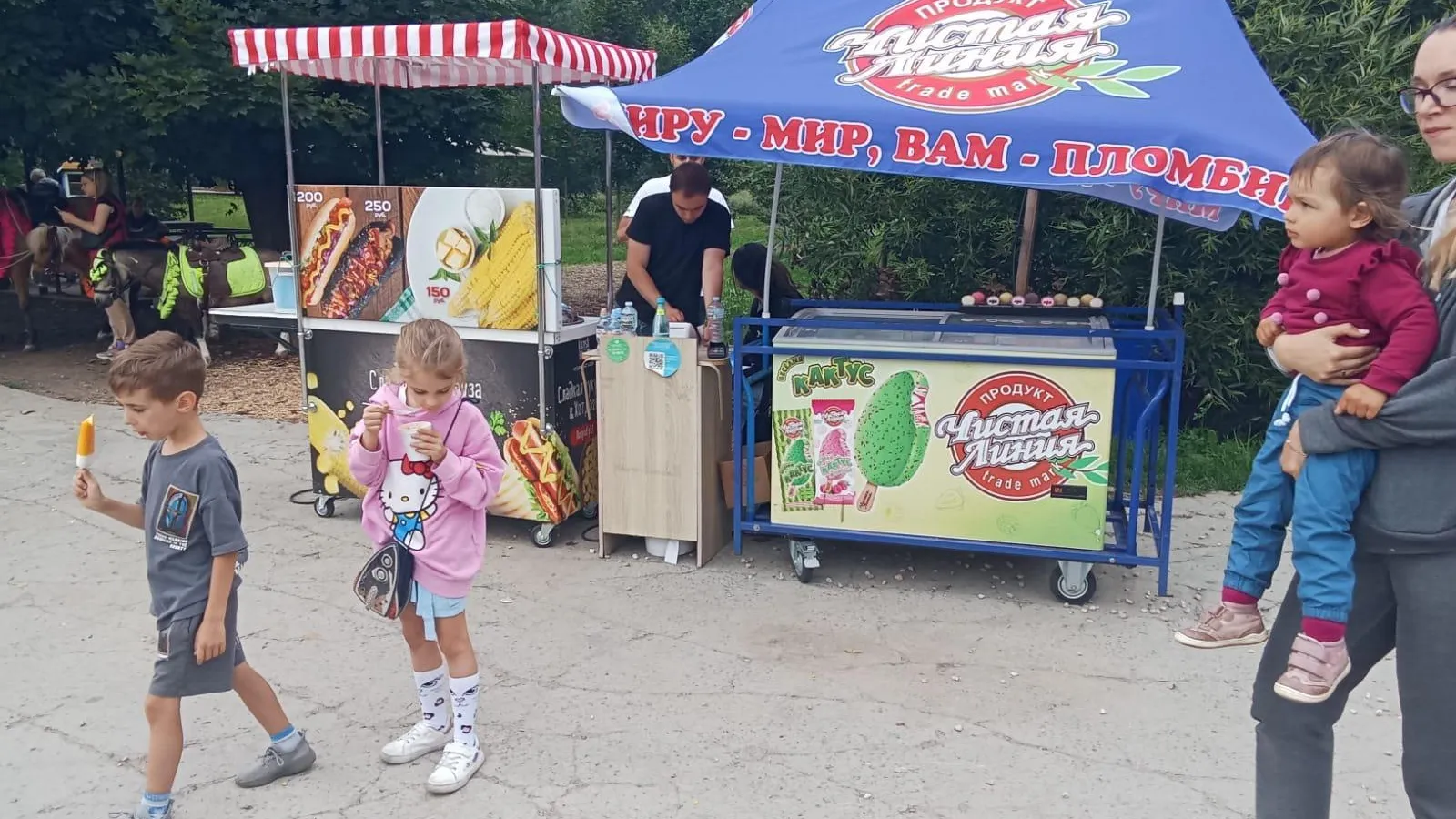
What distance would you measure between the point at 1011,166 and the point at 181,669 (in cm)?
345

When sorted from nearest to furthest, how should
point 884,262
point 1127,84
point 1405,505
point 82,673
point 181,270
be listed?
point 1405,505
point 82,673
point 1127,84
point 884,262
point 181,270

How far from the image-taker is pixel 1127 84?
477 cm

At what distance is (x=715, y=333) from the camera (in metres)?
5.56

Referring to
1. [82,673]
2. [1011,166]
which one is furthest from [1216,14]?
[82,673]

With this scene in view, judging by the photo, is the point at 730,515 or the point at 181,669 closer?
the point at 181,669

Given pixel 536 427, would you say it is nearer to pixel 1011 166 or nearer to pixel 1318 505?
pixel 1011 166

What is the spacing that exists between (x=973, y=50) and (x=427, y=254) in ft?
9.46

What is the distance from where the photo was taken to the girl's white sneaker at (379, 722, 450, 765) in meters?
3.73

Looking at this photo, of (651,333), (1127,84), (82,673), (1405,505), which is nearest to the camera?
(1405,505)

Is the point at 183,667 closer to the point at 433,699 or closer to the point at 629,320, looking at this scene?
the point at 433,699

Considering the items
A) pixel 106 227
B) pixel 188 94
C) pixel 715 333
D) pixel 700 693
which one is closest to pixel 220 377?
pixel 106 227

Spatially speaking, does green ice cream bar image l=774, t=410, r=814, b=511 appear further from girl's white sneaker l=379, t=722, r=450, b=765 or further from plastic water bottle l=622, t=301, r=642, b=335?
girl's white sneaker l=379, t=722, r=450, b=765

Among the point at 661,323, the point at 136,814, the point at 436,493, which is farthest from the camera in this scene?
the point at 661,323

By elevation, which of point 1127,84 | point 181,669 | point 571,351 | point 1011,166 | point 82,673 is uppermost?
point 1127,84
